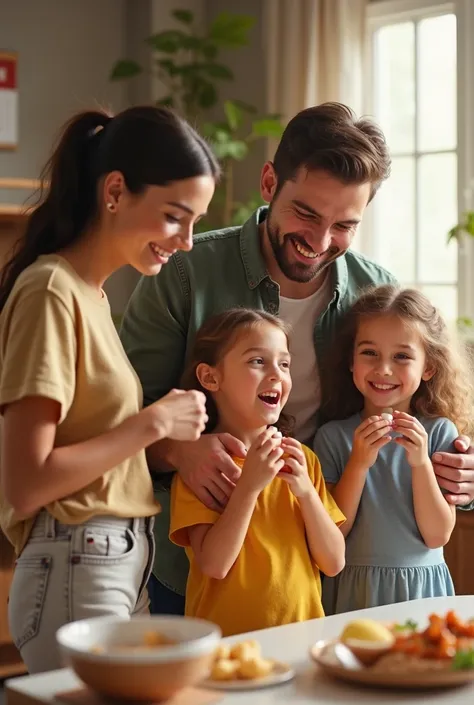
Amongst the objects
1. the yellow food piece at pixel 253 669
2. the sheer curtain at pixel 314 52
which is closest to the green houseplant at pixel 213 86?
the sheer curtain at pixel 314 52

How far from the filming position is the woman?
1645 millimetres

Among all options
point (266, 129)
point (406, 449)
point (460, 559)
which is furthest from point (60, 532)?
point (266, 129)

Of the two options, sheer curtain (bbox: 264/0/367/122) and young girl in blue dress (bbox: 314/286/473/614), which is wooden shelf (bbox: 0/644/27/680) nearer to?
young girl in blue dress (bbox: 314/286/473/614)

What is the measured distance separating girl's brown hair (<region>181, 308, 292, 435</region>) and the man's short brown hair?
1.06ft

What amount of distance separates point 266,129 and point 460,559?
6.33ft

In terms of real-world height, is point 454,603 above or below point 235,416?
below

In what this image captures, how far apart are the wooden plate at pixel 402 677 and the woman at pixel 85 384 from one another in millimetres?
475

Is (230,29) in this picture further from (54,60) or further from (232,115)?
(54,60)

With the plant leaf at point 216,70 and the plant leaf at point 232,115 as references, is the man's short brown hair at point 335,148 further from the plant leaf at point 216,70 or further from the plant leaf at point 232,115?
the plant leaf at point 216,70

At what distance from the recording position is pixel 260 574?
6.73 feet

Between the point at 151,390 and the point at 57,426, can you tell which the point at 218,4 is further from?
the point at 57,426

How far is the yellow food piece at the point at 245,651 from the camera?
1.42 metres

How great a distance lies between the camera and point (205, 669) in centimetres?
128

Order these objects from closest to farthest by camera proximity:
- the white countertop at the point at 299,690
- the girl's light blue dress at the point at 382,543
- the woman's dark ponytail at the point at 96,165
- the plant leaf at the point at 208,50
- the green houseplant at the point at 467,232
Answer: the white countertop at the point at 299,690 < the woman's dark ponytail at the point at 96,165 < the girl's light blue dress at the point at 382,543 < the green houseplant at the point at 467,232 < the plant leaf at the point at 208,50
